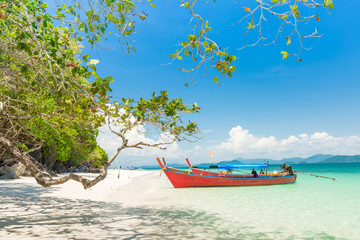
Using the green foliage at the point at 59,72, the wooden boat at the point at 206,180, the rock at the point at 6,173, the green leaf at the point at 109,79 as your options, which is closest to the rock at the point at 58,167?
the rock at the point at 6,173

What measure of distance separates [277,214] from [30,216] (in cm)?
866

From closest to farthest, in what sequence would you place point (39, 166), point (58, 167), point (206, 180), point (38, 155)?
point (39, 166)
point (206, 180)
point (38, 155)
point (58, 167)

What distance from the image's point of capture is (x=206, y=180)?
17.6 metres

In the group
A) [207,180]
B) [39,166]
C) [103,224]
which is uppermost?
[39,166]

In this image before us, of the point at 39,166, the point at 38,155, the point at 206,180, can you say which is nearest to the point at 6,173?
the point at 39,166

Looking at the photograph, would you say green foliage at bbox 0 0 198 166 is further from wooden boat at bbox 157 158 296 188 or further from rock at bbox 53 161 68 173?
rock at bbox 53 161 68 173

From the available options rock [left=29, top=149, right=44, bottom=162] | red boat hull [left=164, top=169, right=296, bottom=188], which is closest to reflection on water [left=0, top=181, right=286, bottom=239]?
red boat hull [left=164, top=169, right=296, bottom=188]

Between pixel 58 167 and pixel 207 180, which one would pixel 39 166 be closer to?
pixel 58 167

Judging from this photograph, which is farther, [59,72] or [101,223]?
[101,223]

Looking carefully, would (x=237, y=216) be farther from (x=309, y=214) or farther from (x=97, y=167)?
(x=97, y=167)

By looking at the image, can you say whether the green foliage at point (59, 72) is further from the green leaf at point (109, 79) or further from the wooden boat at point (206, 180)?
the wooden boat at point (206, 180)

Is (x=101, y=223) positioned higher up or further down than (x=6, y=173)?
further down

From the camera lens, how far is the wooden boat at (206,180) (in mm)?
16859

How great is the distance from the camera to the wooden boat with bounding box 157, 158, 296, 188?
16.9m
